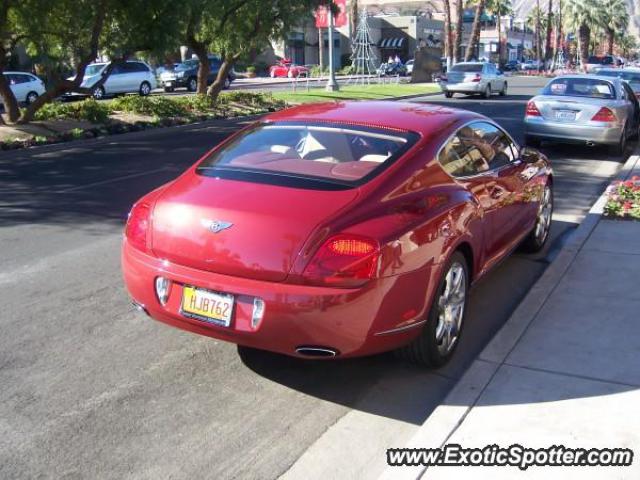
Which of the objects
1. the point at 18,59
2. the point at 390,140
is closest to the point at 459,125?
the point at 390,140

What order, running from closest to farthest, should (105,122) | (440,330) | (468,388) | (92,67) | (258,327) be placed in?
(258,327) < (468,388) < (440,330) < (105,122) < (92,67)

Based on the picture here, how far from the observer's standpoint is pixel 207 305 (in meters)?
3.90

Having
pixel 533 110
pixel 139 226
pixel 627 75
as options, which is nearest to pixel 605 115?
pixel 533 110

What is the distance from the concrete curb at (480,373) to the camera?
3457 millimetres

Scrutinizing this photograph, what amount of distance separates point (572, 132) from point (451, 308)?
967 centimetres

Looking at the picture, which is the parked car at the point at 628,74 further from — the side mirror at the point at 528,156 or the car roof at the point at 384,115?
the car roof at the point at 384,115

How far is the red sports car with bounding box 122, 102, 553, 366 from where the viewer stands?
372 centimetres

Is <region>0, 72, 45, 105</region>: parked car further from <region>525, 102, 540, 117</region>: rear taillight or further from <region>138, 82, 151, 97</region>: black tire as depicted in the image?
<region>525, 102, 540, 117</region>: rear taillight

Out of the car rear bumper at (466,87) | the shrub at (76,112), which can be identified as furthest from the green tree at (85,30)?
the car rear bumper at (466,87)

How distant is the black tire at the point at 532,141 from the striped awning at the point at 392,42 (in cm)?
7254

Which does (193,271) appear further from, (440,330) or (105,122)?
(105,122)

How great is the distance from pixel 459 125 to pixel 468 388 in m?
1.99

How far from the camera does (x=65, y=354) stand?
4598 mm
